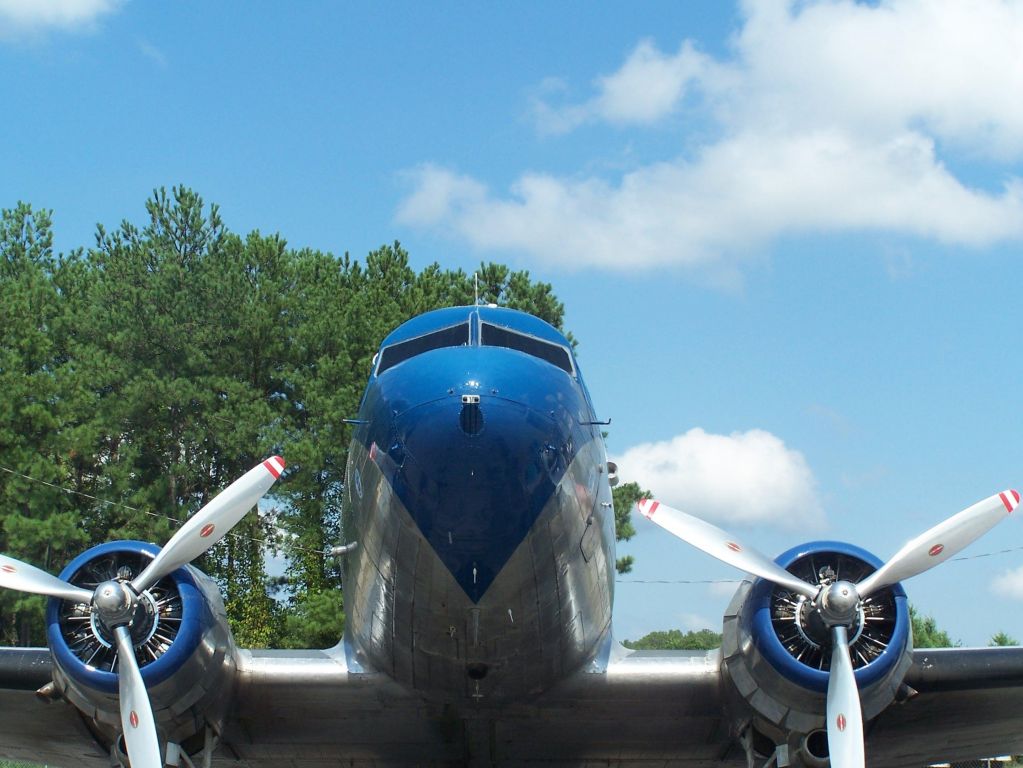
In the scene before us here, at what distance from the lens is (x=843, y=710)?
9.58 m

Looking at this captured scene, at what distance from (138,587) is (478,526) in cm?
347

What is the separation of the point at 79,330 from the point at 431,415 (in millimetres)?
33461

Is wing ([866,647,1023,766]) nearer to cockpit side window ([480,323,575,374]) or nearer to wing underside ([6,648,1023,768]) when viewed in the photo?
wing underside ([6,648,1023,768])

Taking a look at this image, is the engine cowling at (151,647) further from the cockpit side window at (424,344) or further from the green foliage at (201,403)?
the green foliage at (201,403)

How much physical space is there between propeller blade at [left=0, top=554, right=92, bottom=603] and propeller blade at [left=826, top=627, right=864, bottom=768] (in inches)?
249

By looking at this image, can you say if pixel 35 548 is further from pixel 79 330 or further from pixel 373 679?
pixel 373 679

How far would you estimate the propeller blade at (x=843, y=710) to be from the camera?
31.4 ft

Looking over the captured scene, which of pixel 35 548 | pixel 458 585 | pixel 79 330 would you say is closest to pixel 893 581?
pixel 458 585

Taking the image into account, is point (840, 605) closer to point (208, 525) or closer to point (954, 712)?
point (954, 712)

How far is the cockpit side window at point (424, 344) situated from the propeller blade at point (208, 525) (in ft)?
4.30

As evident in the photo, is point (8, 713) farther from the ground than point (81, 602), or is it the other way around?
point (81, 602)

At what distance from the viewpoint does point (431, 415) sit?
783 cm

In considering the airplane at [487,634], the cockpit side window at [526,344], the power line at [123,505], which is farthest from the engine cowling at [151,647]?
the power line at [123,505]

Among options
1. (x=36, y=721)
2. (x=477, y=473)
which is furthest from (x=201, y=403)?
(x=477, y=473)
